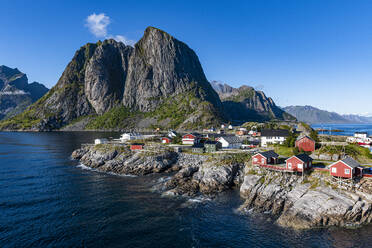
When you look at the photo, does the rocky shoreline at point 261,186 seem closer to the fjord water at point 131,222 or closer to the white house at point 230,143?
the fjord water at point 131,222

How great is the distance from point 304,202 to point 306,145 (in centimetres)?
3033

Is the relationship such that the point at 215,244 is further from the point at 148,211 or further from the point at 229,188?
the point at 229,188


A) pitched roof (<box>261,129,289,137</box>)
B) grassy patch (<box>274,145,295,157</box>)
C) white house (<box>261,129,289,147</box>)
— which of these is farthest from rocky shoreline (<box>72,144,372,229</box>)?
pitched roof (<box>261,129,289,137</box>)

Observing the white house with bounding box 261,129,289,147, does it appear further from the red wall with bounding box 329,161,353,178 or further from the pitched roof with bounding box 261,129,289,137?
the red wall with bounding box 329,161,353,178

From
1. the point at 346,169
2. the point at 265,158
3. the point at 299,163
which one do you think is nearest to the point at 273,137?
the point at 265,158

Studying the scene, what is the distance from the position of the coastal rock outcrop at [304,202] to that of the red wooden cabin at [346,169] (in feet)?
10.8

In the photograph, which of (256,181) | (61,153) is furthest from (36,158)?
(256,181)

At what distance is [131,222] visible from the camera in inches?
1425

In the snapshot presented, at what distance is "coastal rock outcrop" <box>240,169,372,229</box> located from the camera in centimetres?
3509

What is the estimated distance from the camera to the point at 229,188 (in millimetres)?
52719

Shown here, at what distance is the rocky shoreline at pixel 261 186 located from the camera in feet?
117

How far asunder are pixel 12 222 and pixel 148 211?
71.6 feet

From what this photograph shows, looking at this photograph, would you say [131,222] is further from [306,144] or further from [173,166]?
[306,144]

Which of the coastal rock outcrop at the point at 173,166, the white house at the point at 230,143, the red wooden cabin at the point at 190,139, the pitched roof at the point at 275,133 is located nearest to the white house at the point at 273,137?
the pitched roof at the point at 275,133
